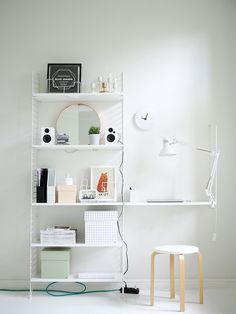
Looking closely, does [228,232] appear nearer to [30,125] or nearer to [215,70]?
[215,70]

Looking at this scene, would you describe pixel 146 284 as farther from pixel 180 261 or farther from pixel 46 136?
pixel 46 136

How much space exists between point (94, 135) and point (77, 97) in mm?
377

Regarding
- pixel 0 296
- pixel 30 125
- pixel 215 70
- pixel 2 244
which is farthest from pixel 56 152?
pixel 215 70

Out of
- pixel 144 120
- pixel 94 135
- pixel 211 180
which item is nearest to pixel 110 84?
pixel 144 120

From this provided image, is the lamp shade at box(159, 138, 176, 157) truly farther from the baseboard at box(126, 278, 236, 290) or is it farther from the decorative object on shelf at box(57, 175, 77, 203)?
the baseboard at box(126, 278, 236, 290)

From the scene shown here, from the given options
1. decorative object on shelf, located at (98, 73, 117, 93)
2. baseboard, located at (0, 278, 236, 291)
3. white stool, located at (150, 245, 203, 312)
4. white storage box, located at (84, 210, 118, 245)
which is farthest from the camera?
baseboard, located at (0, 278, 236, 291)

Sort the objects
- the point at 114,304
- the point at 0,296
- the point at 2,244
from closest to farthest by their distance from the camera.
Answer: the point at 114,304
the point at 0,296
the point at 2,244

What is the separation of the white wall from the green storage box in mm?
294

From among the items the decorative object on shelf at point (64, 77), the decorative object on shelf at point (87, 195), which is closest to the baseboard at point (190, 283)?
the decorative object on shelf at point (87, 195)

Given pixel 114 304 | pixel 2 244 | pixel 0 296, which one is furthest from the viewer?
pixel 2 244

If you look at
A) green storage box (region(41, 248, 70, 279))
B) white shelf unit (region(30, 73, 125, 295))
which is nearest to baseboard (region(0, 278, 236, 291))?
white shelf unit (region(30, 73, 125, 295))

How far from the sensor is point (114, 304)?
3.43 m

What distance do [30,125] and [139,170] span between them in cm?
105

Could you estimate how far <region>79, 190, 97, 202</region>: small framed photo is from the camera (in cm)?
369
